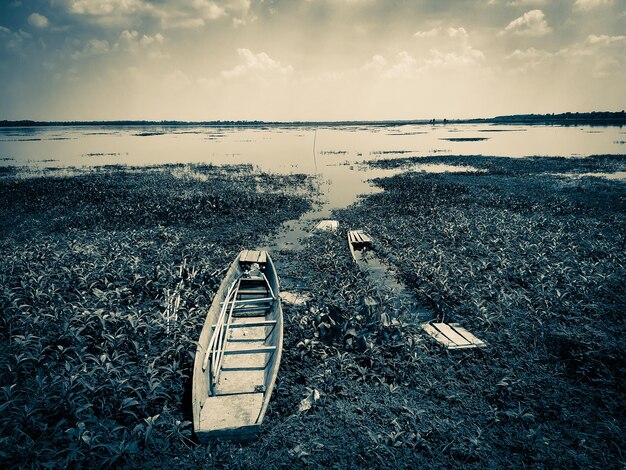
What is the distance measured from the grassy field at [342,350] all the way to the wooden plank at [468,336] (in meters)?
0.26

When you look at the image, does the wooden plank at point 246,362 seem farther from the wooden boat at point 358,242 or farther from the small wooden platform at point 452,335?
the wooden boat at point 358,242

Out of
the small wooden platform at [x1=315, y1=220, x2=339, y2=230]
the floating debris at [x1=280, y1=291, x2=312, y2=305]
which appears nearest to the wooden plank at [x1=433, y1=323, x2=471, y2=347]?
the floating debris at [x1=280, y1=291, x2=312, y2=305]

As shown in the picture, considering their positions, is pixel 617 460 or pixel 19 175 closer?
pixel 617 460

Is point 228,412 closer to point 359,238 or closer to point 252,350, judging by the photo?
point 252,350

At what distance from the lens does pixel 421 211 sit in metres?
21.8

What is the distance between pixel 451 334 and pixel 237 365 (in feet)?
18.6

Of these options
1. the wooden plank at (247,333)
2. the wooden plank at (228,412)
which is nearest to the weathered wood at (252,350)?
the wooden plank at (247,333)

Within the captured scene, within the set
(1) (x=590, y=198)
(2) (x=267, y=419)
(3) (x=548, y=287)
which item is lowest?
(2) (x=267, y=419)

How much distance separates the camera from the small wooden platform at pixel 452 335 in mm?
8508

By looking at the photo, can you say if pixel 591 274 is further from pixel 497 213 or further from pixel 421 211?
pixel 421 211

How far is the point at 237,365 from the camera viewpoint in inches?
313

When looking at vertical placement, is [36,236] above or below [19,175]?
below

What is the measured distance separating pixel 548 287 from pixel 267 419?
1019 centimetres

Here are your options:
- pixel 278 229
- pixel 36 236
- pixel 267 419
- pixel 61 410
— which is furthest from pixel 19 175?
pixel 267 419
